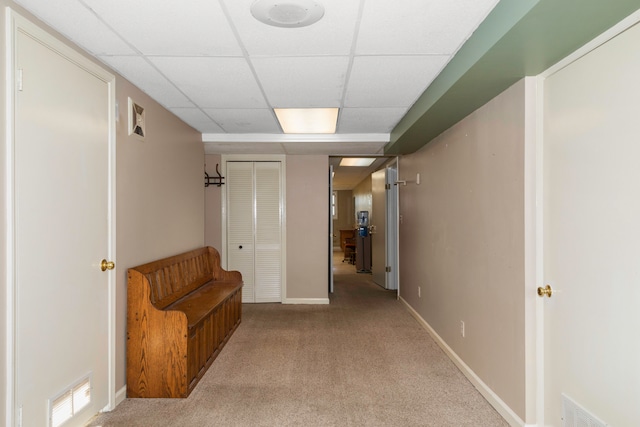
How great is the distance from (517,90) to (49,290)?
276cm

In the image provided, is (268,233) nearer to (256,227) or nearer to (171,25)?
(256,227)

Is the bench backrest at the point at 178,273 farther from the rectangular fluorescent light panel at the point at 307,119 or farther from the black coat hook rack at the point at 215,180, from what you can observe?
the rectangular fluorescent light panel at the point at 307,119

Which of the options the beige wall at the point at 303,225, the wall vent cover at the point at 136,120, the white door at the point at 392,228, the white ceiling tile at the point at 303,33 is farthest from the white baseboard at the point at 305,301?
the white ceiling tile at the point at 303,33

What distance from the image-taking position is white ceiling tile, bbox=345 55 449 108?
2447 mm

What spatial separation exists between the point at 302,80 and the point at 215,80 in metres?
0.61

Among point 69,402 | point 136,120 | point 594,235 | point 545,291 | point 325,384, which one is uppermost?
point 136,120

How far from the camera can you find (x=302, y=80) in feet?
9.17

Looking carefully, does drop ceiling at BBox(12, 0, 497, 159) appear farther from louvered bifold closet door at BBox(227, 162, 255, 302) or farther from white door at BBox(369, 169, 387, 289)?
white door at BBox(369, 169, 387, 289)

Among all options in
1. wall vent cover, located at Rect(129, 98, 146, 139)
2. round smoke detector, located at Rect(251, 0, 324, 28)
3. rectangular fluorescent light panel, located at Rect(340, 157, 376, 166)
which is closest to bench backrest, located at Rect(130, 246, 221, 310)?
wall vent cover, located at Rect(129, 98, 146, 139)

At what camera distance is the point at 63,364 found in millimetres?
2141

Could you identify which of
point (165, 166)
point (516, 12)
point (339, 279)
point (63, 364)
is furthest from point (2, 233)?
point (339, 279)

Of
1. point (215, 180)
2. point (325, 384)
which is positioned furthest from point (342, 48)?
point (215, 180)

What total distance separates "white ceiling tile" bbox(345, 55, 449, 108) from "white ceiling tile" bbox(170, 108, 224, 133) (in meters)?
1.40

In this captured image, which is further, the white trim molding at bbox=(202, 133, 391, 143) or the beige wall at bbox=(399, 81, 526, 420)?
the white trim molding at bbox=(202, 133, 391, 143)
